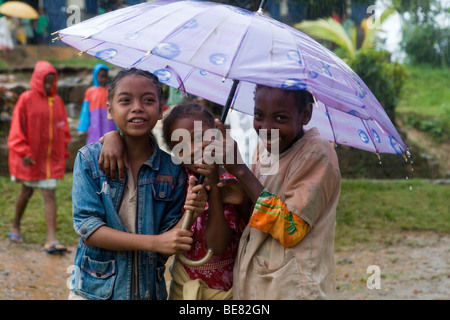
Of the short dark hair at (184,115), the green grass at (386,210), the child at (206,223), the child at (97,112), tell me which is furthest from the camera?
the green grass at (386,210)

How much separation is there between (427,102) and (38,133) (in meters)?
10.6

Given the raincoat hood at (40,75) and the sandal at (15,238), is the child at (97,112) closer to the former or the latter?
the raincoat hood at (40,75)

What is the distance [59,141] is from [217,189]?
189 inches

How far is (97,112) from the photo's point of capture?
7.58 meters

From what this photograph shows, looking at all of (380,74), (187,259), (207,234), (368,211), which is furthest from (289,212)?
(380,74)

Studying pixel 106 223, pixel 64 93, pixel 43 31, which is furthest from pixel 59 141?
pixel 43 31

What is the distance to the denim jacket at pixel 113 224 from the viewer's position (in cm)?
267

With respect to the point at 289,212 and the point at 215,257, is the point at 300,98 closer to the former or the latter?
the point at 289,212

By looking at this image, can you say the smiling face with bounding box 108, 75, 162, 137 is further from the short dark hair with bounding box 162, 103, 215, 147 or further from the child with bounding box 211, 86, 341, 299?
the child with bounding box 211, 86, 341, 299

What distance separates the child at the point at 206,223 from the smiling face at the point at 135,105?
11 centimetres

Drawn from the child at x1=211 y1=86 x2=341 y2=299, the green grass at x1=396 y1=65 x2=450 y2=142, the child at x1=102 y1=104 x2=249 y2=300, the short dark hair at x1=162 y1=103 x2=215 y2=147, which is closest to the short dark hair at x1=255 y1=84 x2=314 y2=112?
the child at x1=211 y1=86 x2=341 y2=299

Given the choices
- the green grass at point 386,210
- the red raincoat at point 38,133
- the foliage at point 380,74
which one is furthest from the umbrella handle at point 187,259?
the foliage at point 380,74

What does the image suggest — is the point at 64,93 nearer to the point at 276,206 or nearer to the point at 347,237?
the point at 347,237
